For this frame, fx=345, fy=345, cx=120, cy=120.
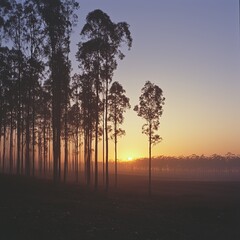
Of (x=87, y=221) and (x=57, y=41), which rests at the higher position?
(x=57, y=41)

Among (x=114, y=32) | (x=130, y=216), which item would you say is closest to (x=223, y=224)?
(x=130, y=216)

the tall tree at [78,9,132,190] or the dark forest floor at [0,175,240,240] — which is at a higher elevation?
the tall tree at [78,9,132,190]

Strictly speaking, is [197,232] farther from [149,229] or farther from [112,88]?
[112,88]

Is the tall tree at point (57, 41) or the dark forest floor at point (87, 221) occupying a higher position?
the tall tree at point (57, 41)

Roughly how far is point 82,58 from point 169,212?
17379 mm

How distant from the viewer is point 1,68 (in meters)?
37.0

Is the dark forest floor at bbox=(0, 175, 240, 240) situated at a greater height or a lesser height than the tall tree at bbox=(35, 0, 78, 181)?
Result: lesser

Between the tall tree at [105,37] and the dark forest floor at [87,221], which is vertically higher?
the tall tree at [105,37]

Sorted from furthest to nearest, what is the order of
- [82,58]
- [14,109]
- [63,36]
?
[14,109] → [82,58] → [63,36]

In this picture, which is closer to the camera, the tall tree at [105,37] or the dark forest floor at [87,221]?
the dark forest floor at [87,221]

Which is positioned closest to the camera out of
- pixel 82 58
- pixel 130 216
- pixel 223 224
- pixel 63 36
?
pixel 130 216

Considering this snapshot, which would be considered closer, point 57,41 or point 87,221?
point 87,221

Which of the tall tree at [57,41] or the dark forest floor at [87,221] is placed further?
the tall tree at [57,41]

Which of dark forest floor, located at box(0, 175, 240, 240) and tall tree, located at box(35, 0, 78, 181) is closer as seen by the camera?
dark forest floor, located at box(0, 175, 240, 240)
